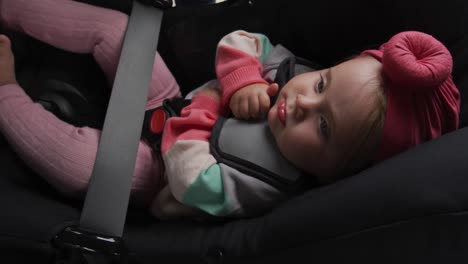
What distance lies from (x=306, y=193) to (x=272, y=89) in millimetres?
184

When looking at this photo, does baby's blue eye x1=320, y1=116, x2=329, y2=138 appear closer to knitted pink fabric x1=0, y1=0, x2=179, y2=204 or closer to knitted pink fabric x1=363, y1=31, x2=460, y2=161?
knitted pink fabric x1=363, y1=31, x2=460, y2=161

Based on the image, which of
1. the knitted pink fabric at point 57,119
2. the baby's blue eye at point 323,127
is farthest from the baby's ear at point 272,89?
the knitted pink fabric at point 57,119

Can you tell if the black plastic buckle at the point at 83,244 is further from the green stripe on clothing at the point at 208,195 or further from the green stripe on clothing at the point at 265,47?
the green stripe on clothing at the point at 265,47

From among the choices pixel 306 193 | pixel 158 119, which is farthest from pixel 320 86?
pixel 158 119

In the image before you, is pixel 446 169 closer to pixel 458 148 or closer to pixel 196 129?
pixel 458 148

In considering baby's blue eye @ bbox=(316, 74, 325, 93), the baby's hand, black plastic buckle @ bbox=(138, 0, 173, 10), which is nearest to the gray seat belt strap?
black plastic buckle @ bbox=(138, 0, 173, 10)

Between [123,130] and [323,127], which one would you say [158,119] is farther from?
[323,127]

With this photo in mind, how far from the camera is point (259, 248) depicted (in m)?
0.58

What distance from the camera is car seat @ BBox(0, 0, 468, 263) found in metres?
0.47

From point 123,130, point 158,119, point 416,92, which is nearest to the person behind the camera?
point 416,92

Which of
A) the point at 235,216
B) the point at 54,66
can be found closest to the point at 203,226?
the point at 235,216

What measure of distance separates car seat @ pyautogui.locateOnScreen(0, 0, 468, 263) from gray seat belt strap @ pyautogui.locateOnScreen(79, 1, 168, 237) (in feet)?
0.15

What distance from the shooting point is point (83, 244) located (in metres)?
0.62

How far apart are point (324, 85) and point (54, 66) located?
20.2 inches
